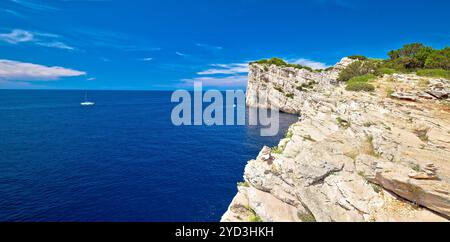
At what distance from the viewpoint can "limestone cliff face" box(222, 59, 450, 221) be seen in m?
16.4

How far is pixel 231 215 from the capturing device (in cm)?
2223

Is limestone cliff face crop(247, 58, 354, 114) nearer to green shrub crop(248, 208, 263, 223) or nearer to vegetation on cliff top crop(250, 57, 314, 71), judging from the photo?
vegetation on cliff top crop(250, 57, 314, 71)

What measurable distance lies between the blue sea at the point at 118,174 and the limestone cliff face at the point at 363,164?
12594 millimetres

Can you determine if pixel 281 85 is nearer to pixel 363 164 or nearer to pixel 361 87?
pixel 361 87

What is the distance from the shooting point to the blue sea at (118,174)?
32.4 metres

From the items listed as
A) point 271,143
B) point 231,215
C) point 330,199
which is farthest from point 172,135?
point 330,199

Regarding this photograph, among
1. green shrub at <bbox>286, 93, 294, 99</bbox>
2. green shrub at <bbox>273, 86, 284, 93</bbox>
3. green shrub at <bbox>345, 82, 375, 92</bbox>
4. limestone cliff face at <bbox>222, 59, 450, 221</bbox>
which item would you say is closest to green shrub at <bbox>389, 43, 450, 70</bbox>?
limestone cliff face at <bbox>222, 59, 450, 221</bbox>

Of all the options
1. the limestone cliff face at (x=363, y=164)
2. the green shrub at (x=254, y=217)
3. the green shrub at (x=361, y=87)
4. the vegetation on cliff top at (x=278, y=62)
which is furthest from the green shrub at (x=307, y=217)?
the vegetation on cliff top at (x=278, y=62)

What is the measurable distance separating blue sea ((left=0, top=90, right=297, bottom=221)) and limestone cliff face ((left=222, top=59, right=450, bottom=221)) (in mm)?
12594

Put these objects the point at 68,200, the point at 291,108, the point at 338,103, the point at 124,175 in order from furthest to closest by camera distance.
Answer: the point at 291,108
the point at 124,175
the point at 68,200
the point at 338,103

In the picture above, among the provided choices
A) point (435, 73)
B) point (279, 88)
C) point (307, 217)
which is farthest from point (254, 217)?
point (279, 88)

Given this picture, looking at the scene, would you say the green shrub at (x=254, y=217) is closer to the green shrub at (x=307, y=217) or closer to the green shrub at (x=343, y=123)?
the green shrub at (x=307, y=217)
